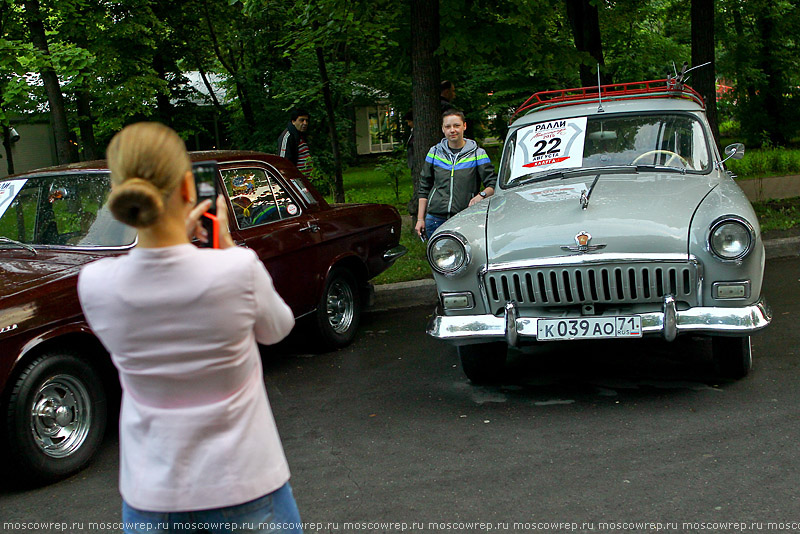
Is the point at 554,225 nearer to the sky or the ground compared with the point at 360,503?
nearer to the sky

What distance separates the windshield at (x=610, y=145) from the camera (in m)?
6.55

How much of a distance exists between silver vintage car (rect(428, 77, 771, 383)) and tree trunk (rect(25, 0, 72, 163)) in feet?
27.3

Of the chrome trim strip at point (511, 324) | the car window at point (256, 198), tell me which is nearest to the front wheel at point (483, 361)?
the chrome trim strip at point (511, 324)

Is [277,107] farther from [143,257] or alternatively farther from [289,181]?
[143,257]

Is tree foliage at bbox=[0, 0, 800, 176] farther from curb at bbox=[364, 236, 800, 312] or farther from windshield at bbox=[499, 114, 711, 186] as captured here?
windshield at bbox=[499, 114, 711, 186]

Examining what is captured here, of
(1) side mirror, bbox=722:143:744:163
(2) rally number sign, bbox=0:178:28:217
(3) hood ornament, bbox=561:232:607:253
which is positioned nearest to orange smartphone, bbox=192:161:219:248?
(3) hood ornament, bbox=561:232:607:253

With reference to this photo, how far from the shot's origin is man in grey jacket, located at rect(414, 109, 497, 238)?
741 centimetres

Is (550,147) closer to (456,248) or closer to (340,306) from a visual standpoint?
(456,248)

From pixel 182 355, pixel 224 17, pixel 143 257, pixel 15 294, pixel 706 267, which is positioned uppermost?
pixel 224 17

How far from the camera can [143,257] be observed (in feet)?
6.71

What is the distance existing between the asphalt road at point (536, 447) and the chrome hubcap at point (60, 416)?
8.2 inches

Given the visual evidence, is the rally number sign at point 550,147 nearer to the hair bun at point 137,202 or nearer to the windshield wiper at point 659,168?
the windshield wiper at point 659,168

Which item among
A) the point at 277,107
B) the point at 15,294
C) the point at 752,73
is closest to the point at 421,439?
the point at 15,294

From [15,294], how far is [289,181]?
2936 millimetres
